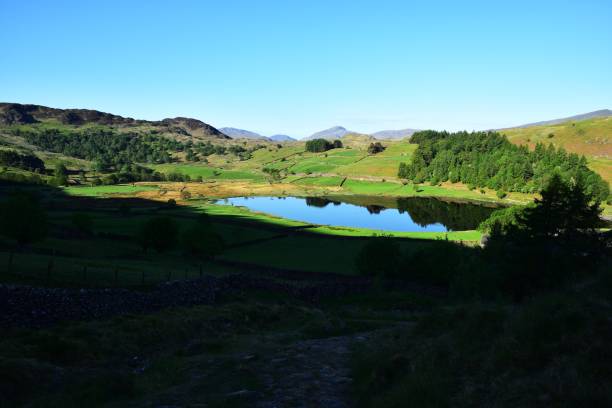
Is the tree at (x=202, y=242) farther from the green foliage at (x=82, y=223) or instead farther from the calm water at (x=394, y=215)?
the calm water at (x=394, y=215)

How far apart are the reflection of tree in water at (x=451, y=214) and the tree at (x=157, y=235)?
96484 millimetres

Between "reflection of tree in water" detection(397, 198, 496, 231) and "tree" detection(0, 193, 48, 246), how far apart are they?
389 ft

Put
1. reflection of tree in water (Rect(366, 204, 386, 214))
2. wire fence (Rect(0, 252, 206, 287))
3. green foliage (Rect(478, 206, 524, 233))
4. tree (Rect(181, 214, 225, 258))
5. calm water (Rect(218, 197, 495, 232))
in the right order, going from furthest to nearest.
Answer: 1. reflection of tree in water (Rect(366, 204, 386, 214))
2. calm water (Rect(218, 197, 495, 232))
3. green foliage (Rect(478, 206, 524, 233))
4. tree (Rect(181, 214, 225, 258))
5. wire fence (Rect(0, 252, 206, 287))

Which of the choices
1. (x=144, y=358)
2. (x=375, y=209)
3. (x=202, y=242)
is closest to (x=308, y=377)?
(x=144, y=358)

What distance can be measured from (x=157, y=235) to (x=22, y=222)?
74.3 feet

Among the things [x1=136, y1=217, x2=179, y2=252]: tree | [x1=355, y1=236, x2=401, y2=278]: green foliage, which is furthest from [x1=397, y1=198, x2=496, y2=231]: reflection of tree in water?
[x1=136, y1=217, x2=179, y2=252]: tree

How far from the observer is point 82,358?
2278cm

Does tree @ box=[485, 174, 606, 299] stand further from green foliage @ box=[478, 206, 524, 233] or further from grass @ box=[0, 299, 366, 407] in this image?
green foliage @ box=[478, 206, 524, 233]

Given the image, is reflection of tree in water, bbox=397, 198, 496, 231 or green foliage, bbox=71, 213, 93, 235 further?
reflection of tree in water, bbox=397, 198, 496, 231

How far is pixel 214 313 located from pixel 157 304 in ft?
17.7

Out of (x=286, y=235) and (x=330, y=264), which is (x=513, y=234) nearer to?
(x=330, y=264)

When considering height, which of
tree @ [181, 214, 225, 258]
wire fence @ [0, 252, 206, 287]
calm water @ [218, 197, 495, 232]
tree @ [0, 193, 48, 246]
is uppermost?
tree @ [0, 193, 48, 246]

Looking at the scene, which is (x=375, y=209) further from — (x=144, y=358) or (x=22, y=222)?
(x=144, y=358)

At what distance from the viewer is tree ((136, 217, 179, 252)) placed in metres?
78.7
